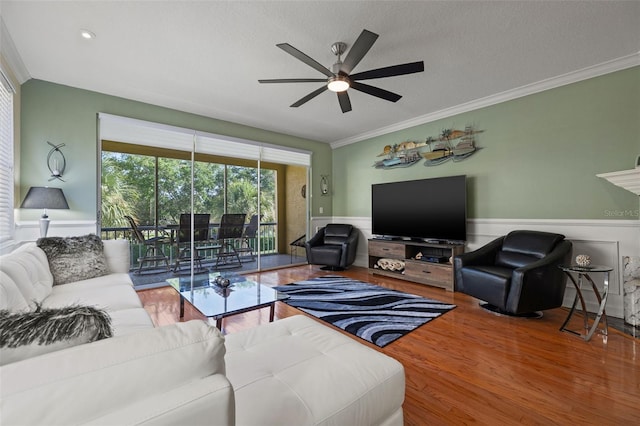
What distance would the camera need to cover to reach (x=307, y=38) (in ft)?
8.02

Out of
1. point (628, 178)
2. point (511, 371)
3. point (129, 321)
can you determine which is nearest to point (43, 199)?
point (129, 321)

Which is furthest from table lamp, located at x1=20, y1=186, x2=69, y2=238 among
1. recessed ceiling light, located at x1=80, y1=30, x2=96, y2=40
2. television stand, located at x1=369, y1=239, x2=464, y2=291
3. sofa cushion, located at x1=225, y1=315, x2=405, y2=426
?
television stand, located at x1=369, y1=239, x2=464, y2=291

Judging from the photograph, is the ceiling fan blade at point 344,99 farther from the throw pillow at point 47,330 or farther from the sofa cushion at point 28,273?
the sofa cushion at point 28,273

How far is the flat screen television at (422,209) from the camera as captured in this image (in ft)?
12.7

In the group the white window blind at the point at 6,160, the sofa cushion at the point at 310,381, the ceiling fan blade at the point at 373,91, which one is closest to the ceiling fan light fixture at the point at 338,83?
the ceiling fan blade at the point at 373,91

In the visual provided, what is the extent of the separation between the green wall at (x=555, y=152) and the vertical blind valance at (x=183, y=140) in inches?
107

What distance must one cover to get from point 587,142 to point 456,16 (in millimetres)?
2192

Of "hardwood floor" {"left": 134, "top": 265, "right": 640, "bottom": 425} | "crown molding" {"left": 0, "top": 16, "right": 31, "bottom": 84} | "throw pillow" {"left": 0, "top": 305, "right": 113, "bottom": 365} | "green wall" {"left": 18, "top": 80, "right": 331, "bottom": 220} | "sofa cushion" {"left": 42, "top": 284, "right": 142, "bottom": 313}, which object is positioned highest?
"crown molding" {"left": 0, "top": 16, "right": 31, "bottom": 84}

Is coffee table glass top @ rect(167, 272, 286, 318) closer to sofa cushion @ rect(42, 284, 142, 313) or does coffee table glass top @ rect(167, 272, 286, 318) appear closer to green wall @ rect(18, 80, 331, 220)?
sofa cushion @ rect(42, 284, 142, 313)

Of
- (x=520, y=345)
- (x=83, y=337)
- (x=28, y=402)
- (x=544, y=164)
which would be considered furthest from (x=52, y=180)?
(x=544, y=164)

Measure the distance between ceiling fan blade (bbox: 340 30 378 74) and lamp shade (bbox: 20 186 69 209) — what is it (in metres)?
3.20

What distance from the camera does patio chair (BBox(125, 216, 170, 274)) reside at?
4676 mm

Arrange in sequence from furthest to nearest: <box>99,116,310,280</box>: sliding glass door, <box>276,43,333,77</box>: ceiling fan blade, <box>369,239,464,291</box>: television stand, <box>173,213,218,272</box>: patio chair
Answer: <box>173,213,218,272</box>: patio chair
<box>99,116,310,280</box>: sliding glass door
<box>369,239,464,291</box>: television stand
<box>276,43,333,77</box>: ceiling fan blade

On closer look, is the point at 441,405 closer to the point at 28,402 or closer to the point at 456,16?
the point at 28,402
